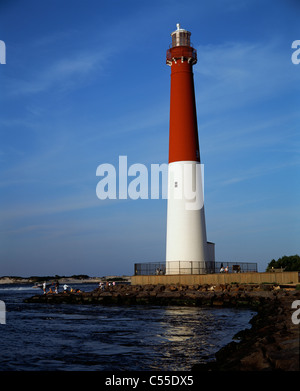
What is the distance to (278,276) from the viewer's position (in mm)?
32812

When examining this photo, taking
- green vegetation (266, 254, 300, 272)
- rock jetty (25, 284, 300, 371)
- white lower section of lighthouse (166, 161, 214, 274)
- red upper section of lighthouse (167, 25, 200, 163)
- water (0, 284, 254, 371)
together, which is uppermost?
red upper section of lighthouse (167, 25, 200, 163)

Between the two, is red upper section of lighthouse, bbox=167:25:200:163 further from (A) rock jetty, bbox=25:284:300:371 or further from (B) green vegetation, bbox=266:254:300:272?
(B) green vegetation, bbox=266:254:300:272

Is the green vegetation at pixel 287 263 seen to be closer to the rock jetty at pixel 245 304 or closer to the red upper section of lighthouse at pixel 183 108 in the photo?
the rock jetty at pixel 245 304

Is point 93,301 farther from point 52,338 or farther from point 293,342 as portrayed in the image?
point 293,342

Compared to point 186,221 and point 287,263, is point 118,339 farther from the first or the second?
point 287,263

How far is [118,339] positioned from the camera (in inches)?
680

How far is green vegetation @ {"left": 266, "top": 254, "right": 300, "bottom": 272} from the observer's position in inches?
1612

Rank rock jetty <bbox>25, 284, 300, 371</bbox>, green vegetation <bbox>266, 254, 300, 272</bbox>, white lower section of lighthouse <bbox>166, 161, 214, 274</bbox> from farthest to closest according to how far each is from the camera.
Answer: green vegetation <bbox>266, 254, 300, 272</bbox>
white lower section of lighthouse <bbox>166, 161, 214, 274</bbox>
rock jetty <bbox>25, 284, 300, 371</bbox>

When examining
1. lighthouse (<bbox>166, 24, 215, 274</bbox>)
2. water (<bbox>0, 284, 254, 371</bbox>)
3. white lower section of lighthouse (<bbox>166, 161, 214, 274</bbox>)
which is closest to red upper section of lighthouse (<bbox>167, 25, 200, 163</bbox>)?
lighthouse (<bbox>166, 24, 215, 274</bbox>)

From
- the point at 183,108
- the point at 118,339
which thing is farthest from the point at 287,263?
the point at 118,339

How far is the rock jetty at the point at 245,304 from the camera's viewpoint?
31.8 feet

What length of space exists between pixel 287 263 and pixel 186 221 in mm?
13124

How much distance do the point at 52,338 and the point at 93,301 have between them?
18287mm

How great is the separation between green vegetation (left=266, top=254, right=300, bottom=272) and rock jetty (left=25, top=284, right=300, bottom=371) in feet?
34.7
